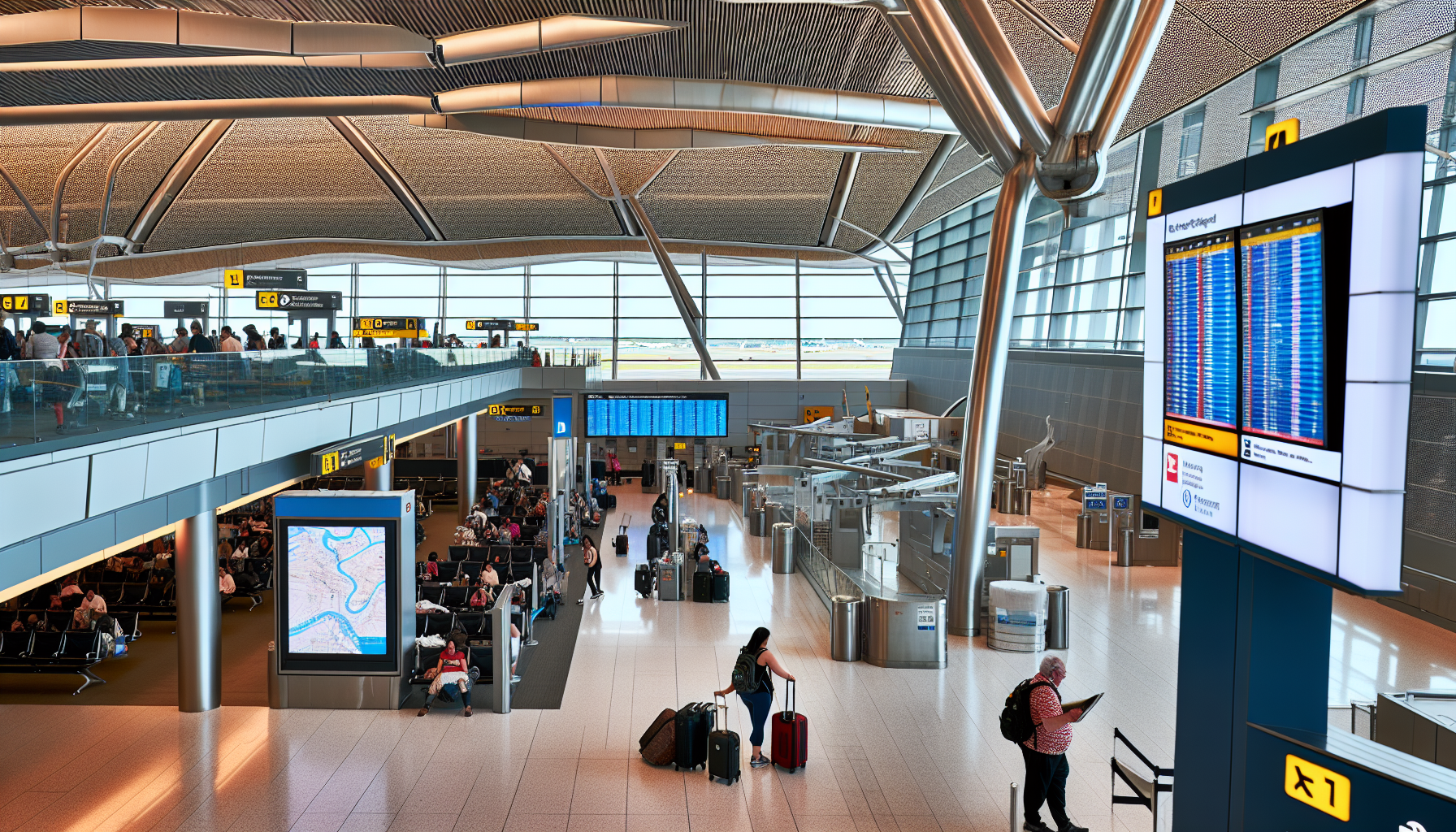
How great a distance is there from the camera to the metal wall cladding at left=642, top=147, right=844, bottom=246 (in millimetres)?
38688

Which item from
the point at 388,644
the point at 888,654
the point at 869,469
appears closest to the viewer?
the point at 388,644

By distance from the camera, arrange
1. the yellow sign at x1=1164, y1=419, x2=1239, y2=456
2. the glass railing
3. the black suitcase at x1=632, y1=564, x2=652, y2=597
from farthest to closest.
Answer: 1. the black suitcase at x1=632, y1=564, x2=652, y2=597
2. the glass railing
3. the yellow sign at x1=1164, y1=419, x2=1239, y2=456

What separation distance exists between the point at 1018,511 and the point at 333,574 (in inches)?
726

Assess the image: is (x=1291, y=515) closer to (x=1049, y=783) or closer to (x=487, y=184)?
(x=1049, y=783)

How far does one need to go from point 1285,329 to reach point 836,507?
1512 cm

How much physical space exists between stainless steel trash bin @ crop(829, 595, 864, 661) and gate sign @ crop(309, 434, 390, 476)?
7.15 meters

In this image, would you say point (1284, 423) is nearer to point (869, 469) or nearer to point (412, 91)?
point (869, 469)

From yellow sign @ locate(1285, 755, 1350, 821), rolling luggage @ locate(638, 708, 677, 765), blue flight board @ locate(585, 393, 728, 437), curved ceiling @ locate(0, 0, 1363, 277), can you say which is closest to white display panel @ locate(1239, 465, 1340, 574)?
yellow sign @ locate(1285, 755, 1350, 821)

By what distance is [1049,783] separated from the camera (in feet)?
26.1

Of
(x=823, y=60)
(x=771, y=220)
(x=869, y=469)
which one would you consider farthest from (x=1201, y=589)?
(x=771, y=220)

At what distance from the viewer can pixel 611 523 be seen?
28859mm

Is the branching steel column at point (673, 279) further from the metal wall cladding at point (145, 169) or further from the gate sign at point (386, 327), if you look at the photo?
the metal wall cladding at point (145, 169)

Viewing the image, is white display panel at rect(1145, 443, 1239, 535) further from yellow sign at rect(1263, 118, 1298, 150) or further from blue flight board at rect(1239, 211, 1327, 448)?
yellow sign at rect(1263, 118, 1298, 150)

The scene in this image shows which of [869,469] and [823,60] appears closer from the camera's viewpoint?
[869,469]
